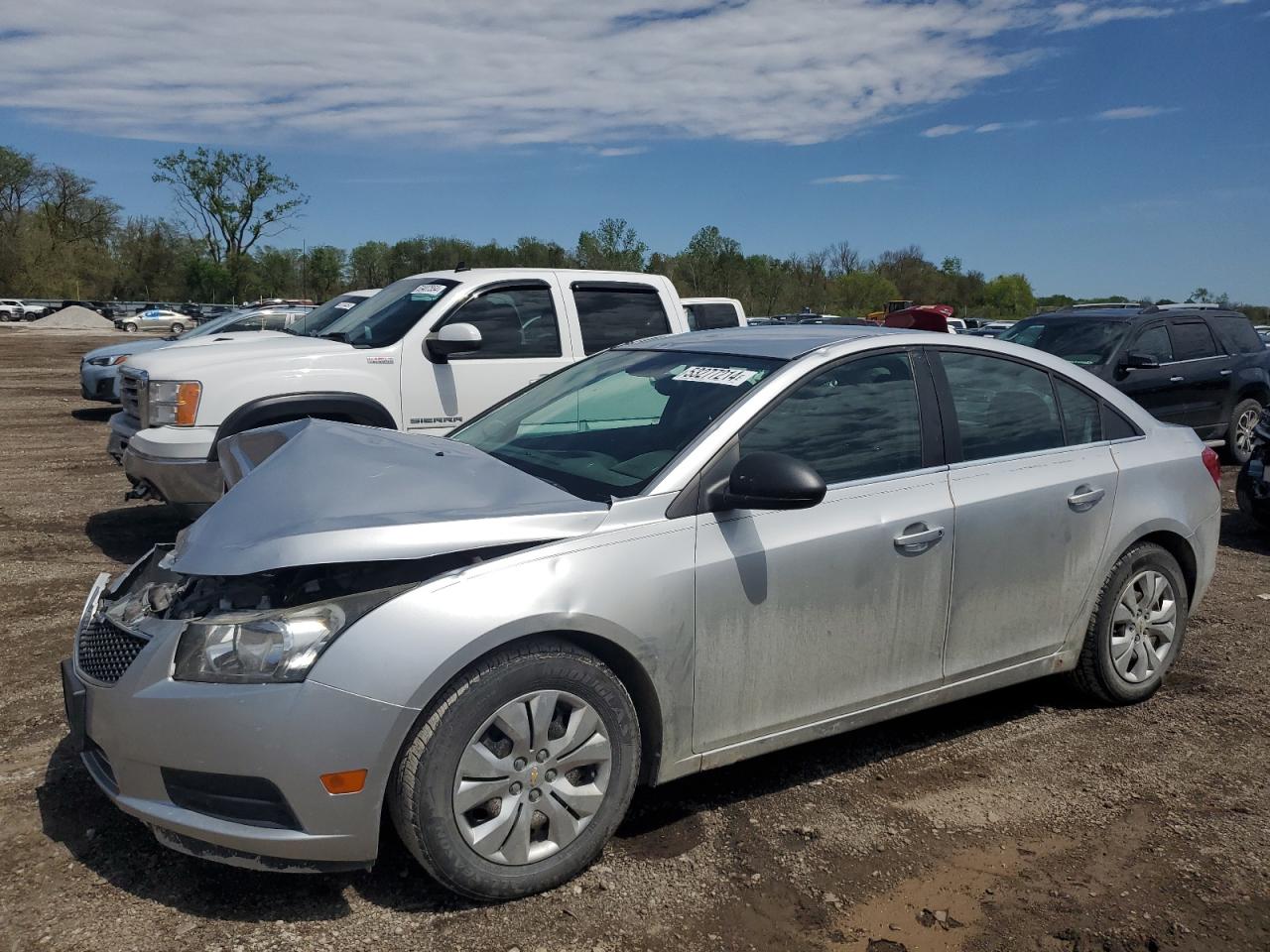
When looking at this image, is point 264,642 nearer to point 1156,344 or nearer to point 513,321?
point 513,321

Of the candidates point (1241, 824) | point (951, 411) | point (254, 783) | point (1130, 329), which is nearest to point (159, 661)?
point (254, 783)

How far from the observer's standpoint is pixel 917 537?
151 inches

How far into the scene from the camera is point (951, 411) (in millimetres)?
4168

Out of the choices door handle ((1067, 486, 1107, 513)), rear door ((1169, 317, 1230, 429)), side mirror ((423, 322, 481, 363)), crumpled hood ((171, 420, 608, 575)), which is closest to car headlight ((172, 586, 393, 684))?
crumpled hood ((171, 420, 608, 575))

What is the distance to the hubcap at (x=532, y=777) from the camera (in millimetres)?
2994

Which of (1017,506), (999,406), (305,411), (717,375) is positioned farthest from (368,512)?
(305,411)

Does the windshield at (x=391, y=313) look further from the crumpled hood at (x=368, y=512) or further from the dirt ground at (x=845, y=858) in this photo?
the crumpled hood at (x=368, y=512)

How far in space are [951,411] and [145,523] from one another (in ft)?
22.0

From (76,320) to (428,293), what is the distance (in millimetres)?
56879

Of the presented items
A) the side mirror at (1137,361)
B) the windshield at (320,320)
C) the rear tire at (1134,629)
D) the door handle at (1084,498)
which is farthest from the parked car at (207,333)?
the side mirror at (1137,361)

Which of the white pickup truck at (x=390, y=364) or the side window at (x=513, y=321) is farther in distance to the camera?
the side window at (x=513, y=321)

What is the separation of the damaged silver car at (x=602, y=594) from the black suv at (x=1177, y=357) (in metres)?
7.21

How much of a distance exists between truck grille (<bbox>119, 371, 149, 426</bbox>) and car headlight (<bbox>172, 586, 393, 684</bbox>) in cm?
461

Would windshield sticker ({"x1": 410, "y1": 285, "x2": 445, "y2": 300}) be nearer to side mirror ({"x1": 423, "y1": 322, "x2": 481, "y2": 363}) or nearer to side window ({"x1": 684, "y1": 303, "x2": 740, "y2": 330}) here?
side mirror ({"x1": 423, "y1": 322, "x2": 481, "y2": 363})
